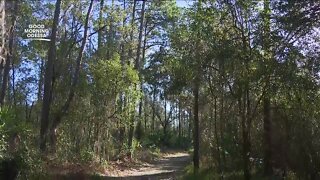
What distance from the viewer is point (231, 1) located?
12.9m

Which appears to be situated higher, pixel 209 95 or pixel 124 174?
pixel 209 95

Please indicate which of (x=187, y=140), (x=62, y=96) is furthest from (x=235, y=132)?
(x=187, y=140)

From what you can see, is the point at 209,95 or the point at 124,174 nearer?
the point at 209,95

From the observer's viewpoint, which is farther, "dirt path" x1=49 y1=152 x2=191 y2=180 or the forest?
"dirt path" x1=49 y1=152 x2=191 y2=180

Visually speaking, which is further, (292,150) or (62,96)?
(62,96)

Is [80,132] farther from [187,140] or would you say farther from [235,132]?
[187,140]

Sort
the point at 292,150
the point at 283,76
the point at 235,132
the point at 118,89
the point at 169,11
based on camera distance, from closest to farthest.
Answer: the point at 283,76 → the point at 292,150 → the point at 235,132 → the point at 118,89 → the point at 169,11

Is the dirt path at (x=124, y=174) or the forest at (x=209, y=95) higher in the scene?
the forest at (x=209, y=95)

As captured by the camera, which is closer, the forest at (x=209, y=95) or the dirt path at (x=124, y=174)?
the forest at (x=209, y=95)

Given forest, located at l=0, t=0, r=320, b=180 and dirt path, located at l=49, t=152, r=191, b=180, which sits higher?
forest, located at l=0, t=0, r=320, b=180

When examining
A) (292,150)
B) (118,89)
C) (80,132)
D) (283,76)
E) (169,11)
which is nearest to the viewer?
(283,76)

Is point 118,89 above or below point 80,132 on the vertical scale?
above

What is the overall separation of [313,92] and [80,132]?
13.3 metres

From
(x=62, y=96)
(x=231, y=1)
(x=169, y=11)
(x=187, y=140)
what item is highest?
(x=169, y=11)
